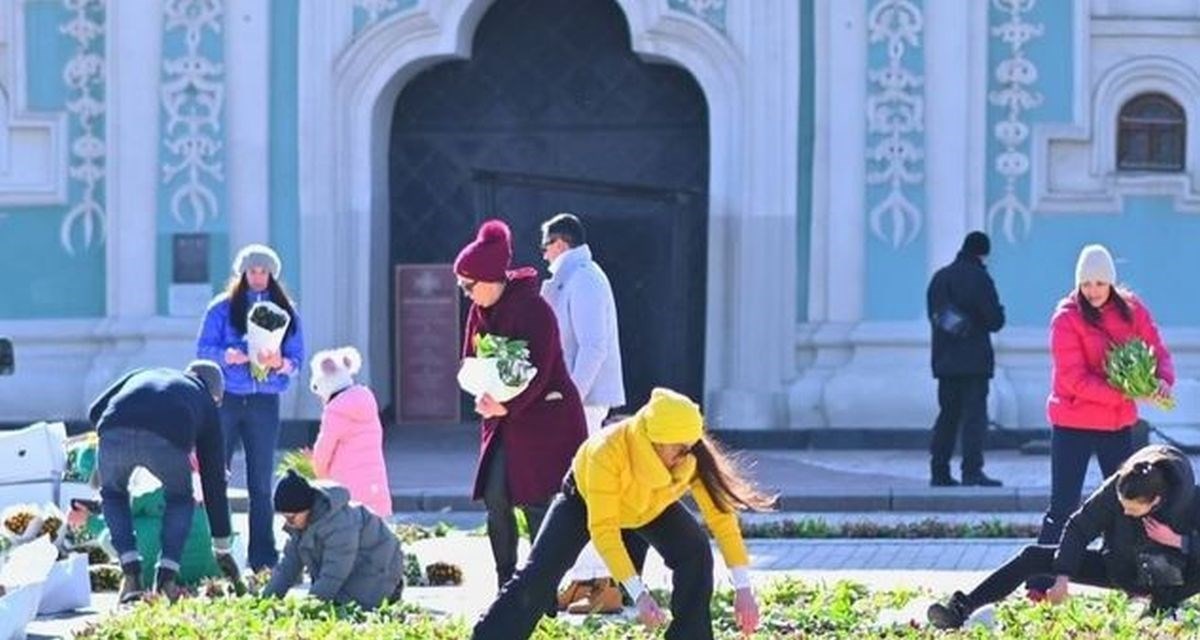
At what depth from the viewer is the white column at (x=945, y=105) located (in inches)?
Answer: 924

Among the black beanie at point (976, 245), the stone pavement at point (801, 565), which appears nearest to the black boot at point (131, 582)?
the stone pavement at point (801, 565)

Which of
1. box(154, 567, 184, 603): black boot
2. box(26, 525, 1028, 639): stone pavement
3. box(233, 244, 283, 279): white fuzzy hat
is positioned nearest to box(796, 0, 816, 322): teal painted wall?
box(26, 525, 1028, 639): stone pavement

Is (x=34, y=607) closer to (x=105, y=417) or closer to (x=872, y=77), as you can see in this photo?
(x=105, y=417)

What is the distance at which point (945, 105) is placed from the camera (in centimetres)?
2348

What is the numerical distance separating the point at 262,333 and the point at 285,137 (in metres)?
8.74

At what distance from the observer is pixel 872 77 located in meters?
23.6

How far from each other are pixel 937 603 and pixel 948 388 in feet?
26.1

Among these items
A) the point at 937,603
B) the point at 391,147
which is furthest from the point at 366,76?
the point at 937,603

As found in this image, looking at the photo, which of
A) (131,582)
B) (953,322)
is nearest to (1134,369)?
(131,582)

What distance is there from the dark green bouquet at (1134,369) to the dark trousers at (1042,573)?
6.43 feet

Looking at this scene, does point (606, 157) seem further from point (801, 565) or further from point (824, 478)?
point (801, 565)

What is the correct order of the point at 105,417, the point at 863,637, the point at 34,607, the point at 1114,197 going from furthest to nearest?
the point at 1114,197, the point at 105,417, the point at 34,607, the point at 863,637

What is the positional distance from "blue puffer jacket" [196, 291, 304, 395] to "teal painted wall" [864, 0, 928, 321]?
8.41 metres

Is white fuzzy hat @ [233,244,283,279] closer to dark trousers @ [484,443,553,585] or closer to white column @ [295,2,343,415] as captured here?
dark trousers @ [484,443,553,585]
